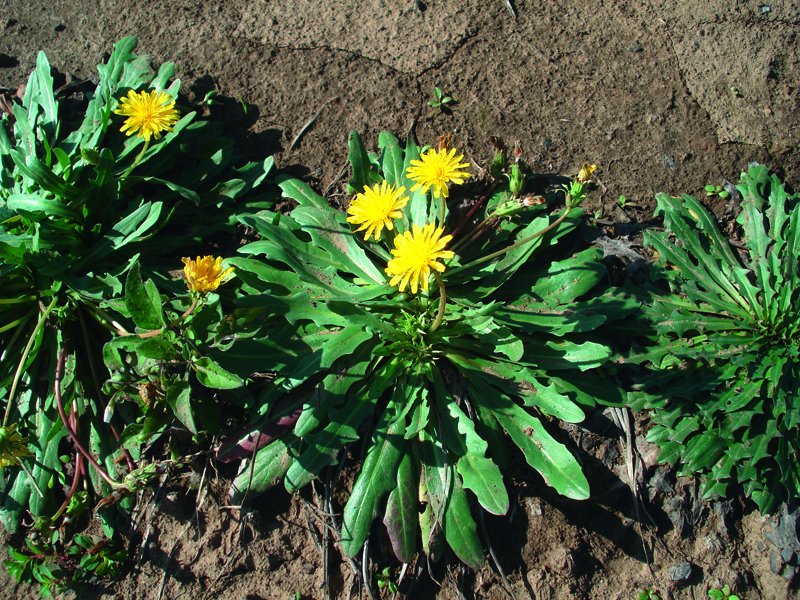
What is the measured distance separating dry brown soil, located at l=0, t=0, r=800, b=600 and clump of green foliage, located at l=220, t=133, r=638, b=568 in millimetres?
279

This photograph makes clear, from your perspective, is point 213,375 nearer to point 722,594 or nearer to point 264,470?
point 264,470

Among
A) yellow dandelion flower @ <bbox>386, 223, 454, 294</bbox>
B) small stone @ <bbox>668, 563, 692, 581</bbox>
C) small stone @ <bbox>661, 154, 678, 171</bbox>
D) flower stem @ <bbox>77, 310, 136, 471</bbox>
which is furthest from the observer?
small stone @ <bbox>661, 154, 678, 171</bbox>

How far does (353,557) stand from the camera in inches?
98.6

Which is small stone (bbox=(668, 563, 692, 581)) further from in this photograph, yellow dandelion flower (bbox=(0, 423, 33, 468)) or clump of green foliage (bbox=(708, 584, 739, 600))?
yellow dandelion flower (bbox=(0, 423, 33, 468))

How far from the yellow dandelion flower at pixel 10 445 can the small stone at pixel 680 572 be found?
2959mm

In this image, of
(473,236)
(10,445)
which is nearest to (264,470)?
(10,445)

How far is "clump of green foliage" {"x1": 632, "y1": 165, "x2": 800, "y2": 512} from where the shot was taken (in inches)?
98.2

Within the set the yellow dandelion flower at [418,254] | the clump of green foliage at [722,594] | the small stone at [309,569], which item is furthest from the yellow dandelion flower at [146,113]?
the clump of green foliage at [722,594]

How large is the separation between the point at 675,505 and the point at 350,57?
321 cm

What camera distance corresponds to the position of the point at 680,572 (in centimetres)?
254

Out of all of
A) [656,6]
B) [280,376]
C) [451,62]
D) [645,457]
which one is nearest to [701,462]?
[645,457]

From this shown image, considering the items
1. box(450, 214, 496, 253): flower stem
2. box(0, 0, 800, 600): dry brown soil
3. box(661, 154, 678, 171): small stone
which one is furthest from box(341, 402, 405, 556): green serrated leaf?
box(661, 154, 678, 171): small stone

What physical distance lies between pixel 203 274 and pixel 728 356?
248cm

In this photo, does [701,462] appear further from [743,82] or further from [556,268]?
[743,82]
